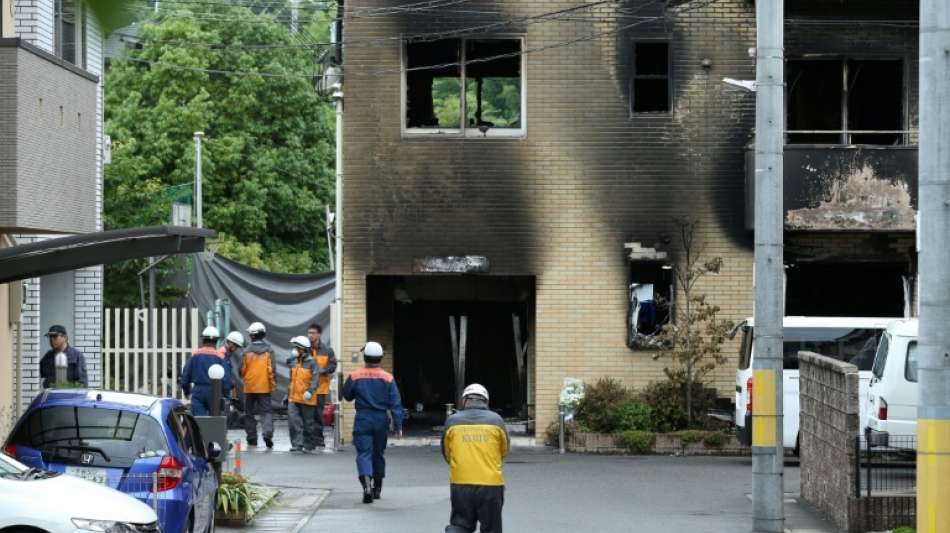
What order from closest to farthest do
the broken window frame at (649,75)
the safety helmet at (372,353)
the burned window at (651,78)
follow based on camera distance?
the safety helmet at (372,353)
the broken window frame at (649,75)
the burned window at (651,78)

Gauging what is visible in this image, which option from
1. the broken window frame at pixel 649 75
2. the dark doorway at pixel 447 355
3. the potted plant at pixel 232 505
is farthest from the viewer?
the dark doorway at pixel 447 355

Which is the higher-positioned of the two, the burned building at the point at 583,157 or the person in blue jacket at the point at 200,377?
the burned building at the point at 583,157

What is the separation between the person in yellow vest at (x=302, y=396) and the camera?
949 inches

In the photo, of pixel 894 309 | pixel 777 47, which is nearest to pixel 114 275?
pixel 894 309

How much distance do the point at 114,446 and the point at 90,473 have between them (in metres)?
0.32

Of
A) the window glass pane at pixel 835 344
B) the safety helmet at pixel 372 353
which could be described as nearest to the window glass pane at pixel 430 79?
the window glass pane at pixel 835 344

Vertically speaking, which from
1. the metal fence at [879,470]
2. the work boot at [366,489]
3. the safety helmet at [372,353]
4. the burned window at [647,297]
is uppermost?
the burned window at [647,297]

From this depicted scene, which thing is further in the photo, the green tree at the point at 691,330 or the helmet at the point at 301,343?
the green tree at the point at 691,330

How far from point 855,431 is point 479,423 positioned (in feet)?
16.5

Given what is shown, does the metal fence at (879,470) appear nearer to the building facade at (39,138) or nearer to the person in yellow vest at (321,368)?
the building facade at (39,138)

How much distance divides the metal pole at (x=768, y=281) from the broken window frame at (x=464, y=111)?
997cm

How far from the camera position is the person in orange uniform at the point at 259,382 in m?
24.7

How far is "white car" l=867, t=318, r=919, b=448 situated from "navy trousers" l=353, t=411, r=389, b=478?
253 inches

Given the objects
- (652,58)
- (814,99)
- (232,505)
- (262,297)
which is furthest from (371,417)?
(262,297)
